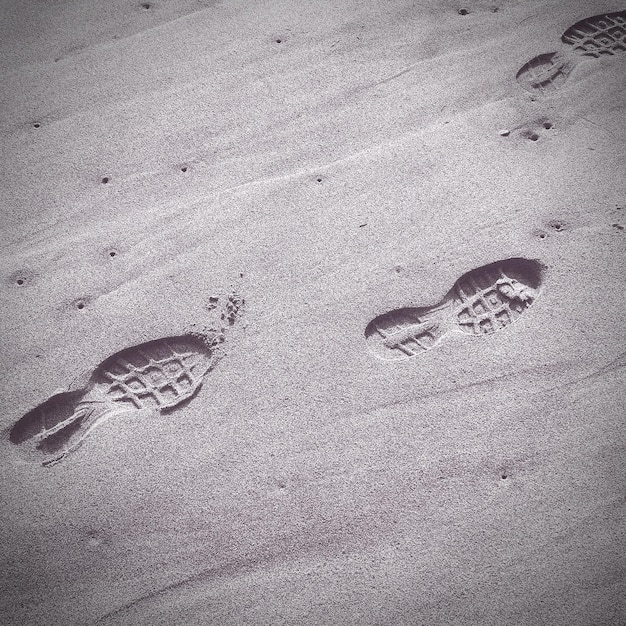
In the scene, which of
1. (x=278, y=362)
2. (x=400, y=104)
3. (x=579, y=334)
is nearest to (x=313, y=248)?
(x=278, y=362)

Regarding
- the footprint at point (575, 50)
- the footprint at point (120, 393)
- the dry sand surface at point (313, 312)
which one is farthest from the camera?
the footprint at point (575, 50)

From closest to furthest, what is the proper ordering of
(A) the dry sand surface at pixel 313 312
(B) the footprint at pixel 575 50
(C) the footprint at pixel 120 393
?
(A) the dry sand surface at pixel 313 312 → (C) the footprint at pixel 120 393 → (B) the footprint at pixel 575 50

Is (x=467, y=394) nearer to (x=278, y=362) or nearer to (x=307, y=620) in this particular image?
(x=278, y=362)

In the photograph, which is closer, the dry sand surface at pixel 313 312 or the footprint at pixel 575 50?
the dry sand surface at pixel 313 312

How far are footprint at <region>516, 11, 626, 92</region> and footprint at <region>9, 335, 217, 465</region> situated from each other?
1.56 meters

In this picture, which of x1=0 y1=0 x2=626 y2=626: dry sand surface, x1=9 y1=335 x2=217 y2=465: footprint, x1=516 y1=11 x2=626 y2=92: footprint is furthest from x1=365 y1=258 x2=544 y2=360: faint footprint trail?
x1=516 y1=11 x2=626 y2=92: footprint

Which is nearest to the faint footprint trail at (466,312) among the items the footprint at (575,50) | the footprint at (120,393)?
the footprint at (120,393)

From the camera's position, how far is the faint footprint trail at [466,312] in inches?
62.3

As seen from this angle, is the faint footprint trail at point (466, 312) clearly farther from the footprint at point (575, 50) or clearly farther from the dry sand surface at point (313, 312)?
A: the footprint at point (575, 50)

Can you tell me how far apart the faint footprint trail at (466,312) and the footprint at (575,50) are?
2.44 ft

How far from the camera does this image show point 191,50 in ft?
6.34

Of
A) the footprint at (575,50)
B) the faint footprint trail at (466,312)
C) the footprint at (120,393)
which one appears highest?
the footprint at (575,50)

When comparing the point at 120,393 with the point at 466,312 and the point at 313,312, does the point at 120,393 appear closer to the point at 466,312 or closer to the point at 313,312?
the point at 313,312

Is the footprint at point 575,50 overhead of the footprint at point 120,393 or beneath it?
overhead
